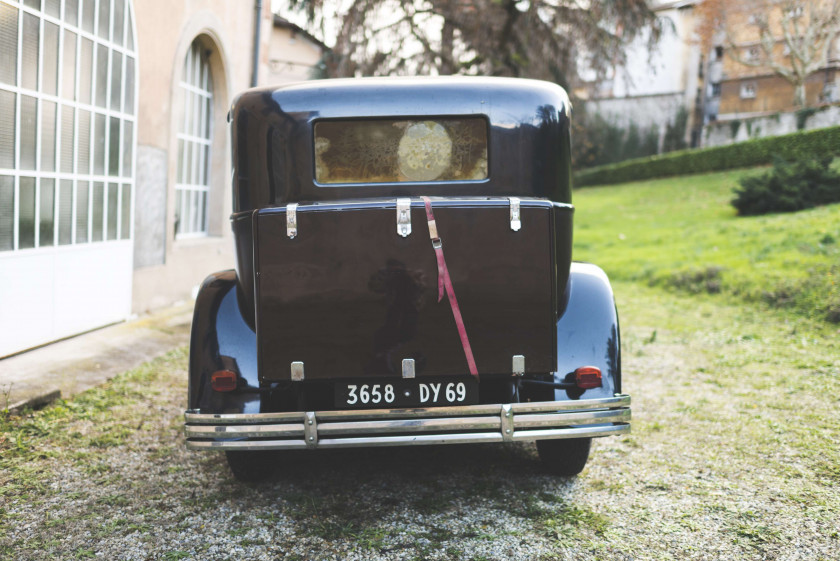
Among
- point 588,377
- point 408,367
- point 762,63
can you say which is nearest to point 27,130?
point 408,367

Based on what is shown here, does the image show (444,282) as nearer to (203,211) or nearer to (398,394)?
(398,394)

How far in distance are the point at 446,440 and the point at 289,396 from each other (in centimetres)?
79

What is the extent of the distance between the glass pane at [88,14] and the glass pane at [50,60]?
49 centimetres

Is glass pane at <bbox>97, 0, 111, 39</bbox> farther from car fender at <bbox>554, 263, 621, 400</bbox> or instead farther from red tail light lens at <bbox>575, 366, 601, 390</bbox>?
red tail light lens at <bbox>575, 366, 601, 390</bbox>

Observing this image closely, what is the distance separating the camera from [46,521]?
3.16 m

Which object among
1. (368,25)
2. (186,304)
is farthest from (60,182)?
(368,25)

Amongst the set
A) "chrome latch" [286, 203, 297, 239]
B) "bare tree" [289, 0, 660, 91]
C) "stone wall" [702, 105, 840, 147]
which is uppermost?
"stone wall" [702, 105, 840, 147]

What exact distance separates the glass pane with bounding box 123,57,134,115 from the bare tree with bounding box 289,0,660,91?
667cm

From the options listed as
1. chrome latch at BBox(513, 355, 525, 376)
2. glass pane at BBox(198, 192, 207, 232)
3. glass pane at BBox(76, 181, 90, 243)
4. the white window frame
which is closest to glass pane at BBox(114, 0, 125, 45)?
glass pane at BBox(76, 181, 90, 243)

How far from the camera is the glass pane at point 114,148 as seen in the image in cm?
705

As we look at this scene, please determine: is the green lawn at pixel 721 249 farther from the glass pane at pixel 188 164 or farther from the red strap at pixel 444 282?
the glass pane at pixel 188 164

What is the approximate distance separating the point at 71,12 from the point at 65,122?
40.0 inches

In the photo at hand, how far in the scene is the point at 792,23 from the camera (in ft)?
105

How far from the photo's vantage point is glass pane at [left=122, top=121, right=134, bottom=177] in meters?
7.33
